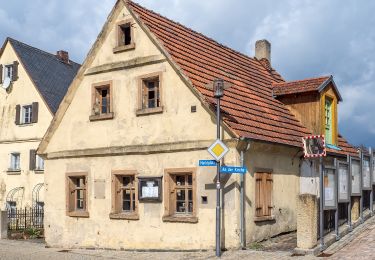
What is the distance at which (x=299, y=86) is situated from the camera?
61.6ft

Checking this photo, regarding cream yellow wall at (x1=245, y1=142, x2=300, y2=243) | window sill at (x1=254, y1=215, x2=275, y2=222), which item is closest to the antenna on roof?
cream yellow wall at (x1=245, y1=142, x2=300, y2=243)

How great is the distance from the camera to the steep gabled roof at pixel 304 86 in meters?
18.2

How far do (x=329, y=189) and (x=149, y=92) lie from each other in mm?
6276

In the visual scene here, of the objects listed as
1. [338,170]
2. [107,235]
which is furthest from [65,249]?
[338,170]

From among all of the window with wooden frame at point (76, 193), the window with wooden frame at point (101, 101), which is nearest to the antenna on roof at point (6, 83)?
the window with wooden frame at point (76, 193)

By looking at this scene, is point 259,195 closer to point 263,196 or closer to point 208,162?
point 263,196

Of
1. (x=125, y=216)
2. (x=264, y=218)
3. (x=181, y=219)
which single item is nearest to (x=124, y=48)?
(x=125, y=216)

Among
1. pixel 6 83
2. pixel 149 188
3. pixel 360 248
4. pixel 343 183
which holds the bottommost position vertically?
pixel 360 248

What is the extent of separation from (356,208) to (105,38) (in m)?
9.56

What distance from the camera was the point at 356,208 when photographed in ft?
52.1

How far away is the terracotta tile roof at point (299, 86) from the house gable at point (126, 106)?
517 centimetres

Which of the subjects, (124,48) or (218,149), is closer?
(218,149)

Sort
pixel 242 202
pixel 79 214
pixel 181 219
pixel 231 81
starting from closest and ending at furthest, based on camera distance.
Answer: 1. pixel 242 202
2. pixel 181 219
3. pixel 231 81
4. pixel 79 214

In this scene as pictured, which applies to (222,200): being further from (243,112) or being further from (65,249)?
(65,249)
